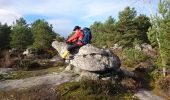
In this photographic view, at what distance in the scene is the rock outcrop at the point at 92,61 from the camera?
2139 cm

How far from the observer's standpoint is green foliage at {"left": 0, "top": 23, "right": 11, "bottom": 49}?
5145 centimetres

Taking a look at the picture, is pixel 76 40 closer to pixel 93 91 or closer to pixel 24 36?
pixel 93 91

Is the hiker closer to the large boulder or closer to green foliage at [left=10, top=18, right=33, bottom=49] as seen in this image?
the large boulder

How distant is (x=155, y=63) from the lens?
23.9 meters

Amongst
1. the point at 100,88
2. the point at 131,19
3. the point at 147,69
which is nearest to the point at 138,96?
the point at 100,88

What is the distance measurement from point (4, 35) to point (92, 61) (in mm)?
33334

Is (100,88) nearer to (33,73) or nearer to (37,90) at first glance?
(37,90)

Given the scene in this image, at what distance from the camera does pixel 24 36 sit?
163ft

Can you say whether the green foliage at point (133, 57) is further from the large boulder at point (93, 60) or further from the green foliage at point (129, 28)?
the green foliage at point (129, 28)

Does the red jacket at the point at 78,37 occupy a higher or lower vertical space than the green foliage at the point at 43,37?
lower

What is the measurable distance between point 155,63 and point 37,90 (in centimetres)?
881

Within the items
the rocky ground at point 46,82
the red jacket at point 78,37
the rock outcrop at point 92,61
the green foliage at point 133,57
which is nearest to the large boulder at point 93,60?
the rock outcrop at point 92,61

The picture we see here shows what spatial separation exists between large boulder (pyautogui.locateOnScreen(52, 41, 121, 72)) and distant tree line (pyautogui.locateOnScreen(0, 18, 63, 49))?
20219 millimetres

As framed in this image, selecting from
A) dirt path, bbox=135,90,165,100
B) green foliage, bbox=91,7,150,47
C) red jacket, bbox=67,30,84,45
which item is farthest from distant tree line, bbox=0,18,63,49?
dirt path, bbox=135,90,165,100
